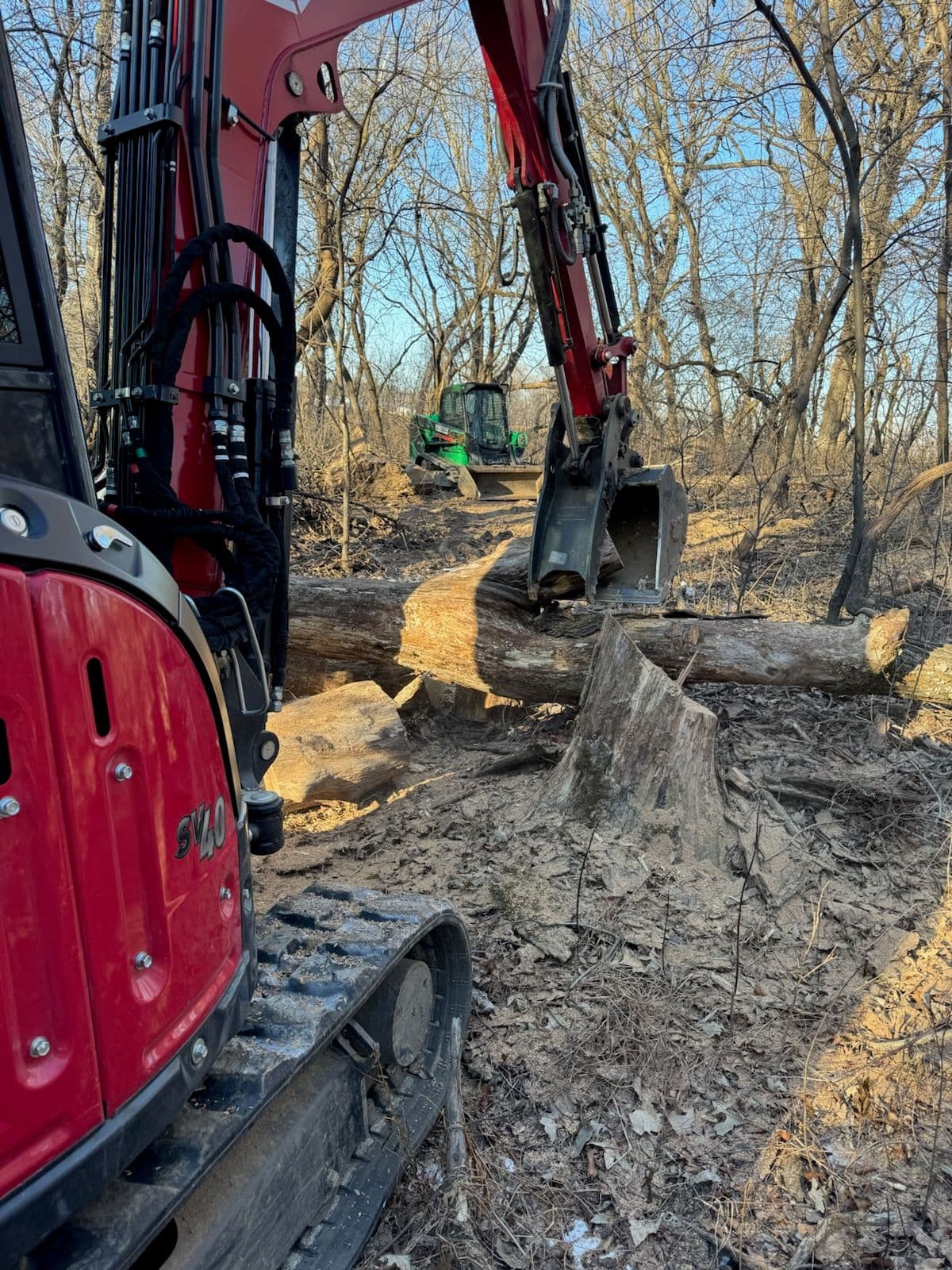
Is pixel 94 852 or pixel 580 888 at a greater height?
pixel 94 852

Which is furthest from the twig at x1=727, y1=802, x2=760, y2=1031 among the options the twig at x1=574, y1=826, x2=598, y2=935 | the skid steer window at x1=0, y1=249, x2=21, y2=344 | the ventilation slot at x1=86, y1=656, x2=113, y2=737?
the skid steer window at x1=0, y1=249, x2=21, y2=344

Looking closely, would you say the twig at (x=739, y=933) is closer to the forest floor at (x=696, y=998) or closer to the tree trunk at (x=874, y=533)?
the forest floor at (x=696, y=998)

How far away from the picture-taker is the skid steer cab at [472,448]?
16750 millimetres

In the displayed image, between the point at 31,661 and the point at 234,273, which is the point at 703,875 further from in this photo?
the point at 31,661

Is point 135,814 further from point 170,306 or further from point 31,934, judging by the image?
point 170,306

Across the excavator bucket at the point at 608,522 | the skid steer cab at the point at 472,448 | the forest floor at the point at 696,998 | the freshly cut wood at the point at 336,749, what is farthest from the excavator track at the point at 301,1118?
the skid steer cab at the point at 472,448

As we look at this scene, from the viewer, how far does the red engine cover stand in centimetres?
112

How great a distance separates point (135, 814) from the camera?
133 centimetres

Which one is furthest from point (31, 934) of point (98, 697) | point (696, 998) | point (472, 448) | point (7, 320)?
point (472, 448)

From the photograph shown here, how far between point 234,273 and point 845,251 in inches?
287

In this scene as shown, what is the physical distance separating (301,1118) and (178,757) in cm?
108

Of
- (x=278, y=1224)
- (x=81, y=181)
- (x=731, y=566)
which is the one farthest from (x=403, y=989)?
(x=81, y=181)

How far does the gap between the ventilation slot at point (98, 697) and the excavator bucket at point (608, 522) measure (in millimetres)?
3685

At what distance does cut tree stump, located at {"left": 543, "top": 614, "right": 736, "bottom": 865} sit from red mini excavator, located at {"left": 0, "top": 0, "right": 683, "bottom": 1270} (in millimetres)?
1378
